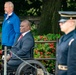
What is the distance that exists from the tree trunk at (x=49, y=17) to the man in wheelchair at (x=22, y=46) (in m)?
6.11

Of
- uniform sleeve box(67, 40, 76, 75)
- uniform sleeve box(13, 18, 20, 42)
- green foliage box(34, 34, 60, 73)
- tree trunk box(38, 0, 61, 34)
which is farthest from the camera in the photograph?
tree trunk box(38, 0, 61, 34)

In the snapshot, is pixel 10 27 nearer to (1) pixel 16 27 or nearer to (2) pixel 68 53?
(1) pixel 16 27

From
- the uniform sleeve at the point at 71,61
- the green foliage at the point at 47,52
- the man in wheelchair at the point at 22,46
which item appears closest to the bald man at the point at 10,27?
the man in wheelchair at the point at 22,46

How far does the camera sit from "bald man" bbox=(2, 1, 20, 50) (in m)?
9.68

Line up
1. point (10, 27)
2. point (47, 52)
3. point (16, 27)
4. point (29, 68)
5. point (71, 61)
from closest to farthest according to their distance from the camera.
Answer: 1. point (71, 61)
2. point (29, 68)
3. point (16, 27)
4. point (10, 27)
5. point (47, 52)

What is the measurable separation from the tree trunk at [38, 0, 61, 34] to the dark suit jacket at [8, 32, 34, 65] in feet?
20.1

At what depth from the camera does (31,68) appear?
30.0 ft

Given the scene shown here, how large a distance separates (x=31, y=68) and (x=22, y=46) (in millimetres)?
463

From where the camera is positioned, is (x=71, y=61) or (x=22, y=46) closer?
(x=71, y=61)

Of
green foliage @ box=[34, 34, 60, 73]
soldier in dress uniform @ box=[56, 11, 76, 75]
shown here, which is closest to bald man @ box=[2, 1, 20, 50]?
green foliage @ box=[34, 34, 60, 73]

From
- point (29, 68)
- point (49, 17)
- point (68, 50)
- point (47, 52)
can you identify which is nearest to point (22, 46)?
point (29, 68)

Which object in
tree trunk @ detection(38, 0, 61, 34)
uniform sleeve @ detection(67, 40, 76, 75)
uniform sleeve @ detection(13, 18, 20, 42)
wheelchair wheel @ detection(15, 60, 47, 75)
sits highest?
uniform sleeve @ detection(67, 40, 76, 75)

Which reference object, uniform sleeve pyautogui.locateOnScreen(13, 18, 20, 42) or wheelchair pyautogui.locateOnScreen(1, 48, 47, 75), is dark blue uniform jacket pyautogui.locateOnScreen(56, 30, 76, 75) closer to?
wheelchair pyautogui.locateOnScreen(1, 48, 47, 75)

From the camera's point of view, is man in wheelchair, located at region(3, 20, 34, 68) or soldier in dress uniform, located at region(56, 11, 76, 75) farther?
man in wheelchair, located at region(3, 20, 34, 68)
